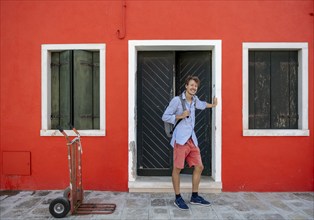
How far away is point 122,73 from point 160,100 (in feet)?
3.03

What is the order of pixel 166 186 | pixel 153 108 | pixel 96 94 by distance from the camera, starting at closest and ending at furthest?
pixel 166 186 < pixel 96 94 < pixel 153 108

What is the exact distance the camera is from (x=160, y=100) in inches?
235

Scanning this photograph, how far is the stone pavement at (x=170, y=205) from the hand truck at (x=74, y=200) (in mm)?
128

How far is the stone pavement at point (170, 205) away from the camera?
4459mm

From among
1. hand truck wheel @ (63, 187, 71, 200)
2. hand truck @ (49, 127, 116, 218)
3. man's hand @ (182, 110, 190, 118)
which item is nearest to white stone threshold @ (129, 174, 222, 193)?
hand truck @ (49, 127, 116, 218)

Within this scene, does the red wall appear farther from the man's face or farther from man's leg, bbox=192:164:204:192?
the man's face

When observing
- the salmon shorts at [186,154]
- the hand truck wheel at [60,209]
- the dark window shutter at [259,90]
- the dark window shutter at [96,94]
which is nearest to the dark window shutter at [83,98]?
the dark window shutter at [96,94]

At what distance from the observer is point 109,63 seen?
18.5 ft

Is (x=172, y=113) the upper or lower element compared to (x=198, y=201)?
upper

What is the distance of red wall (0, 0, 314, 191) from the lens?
18.3 ft

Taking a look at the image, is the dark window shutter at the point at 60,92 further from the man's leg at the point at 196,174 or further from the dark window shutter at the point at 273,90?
the dark window shutter at the point at 273,90

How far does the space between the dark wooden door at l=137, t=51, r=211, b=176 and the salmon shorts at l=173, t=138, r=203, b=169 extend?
1.23m

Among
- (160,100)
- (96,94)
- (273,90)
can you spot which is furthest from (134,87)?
(273,90)

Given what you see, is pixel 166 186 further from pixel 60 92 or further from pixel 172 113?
pixel 60 92
